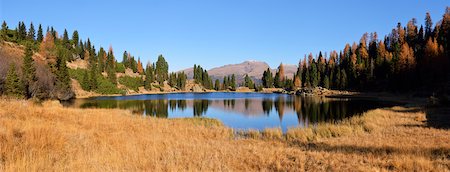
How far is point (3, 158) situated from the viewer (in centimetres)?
975

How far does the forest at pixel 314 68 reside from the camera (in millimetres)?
72175

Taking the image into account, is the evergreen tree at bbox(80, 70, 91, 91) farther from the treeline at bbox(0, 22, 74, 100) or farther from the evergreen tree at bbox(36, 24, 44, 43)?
the evergreen tree at bbox(36, 24, 44, 43)

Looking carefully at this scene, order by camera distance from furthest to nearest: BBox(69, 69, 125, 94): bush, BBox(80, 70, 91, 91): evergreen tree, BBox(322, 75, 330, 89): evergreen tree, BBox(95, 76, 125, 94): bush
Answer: BBox(322, 75, 330, 89): evergreen tree < BBox(95, 76, 125, 94): bush < BBox(69, 69, 125, 94): bush < BBox(80, 70, 91, 91): evergreen tree

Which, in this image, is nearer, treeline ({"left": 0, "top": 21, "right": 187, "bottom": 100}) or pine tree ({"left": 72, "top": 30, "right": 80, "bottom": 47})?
treeline ({"left": 0, "top": 21, "right": 187, "bottom": 100})

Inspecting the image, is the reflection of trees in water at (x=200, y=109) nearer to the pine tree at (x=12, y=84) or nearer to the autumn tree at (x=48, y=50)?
the pine tree at (x=12, y=84)

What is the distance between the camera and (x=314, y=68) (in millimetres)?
153375

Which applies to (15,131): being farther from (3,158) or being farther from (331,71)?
(331,71)

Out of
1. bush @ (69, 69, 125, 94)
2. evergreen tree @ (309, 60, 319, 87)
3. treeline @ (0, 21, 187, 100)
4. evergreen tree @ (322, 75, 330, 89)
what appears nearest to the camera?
treeline @ (0, 21, 187, 100)

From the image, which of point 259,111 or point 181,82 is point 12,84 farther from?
point 181,82

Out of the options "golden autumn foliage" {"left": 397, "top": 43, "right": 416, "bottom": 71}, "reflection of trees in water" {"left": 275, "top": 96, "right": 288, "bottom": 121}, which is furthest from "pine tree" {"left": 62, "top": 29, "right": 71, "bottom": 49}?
"golden autumn foliage" {"left": 397, "top": 43, "right": 416, "bottom": 71}

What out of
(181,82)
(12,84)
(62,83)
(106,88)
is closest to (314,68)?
(181,82)

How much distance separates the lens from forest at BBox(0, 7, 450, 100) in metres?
72.2

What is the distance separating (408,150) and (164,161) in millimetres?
10985

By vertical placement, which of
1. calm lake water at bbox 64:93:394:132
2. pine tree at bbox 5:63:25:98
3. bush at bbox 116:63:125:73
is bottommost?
calm lake water at bbox 64:93:394:132
